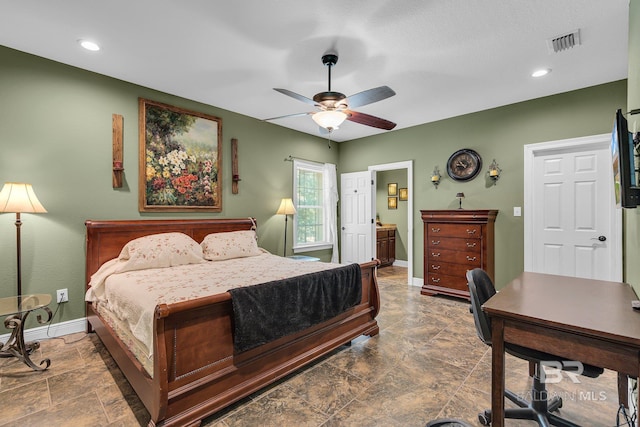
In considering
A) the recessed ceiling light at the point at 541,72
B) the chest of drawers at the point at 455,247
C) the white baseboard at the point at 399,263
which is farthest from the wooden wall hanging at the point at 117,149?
the white baseboard at the point at 399,263

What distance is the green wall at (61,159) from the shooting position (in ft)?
9.14

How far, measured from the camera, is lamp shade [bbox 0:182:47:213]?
253 centimetres

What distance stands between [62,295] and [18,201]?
106 cm

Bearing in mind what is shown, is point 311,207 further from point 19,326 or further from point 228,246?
point 19,326

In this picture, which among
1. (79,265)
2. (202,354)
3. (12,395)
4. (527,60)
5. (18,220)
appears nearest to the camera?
(202,354)

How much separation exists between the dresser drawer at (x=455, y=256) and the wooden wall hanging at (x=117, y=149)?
424cm

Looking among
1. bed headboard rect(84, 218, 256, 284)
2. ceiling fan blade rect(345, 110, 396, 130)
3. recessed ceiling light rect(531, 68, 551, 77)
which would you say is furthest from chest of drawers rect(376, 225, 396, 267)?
recessed ceiling light rect(531, 68, 551, 77)

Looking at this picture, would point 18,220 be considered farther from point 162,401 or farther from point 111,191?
point 162,401

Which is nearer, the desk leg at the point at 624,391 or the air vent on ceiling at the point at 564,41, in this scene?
the desk leg at the point at 624,391

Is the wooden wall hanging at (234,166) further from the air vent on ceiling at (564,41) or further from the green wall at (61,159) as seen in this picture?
the air vent on ceiling at (564,41)

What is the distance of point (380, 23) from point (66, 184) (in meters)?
3.40

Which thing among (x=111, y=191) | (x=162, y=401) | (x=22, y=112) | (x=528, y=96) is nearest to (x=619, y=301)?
(x=162, y=401)

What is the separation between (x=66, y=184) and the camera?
3066 millimetres

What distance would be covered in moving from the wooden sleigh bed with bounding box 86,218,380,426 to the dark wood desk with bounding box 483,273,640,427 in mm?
1389
